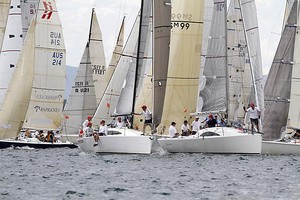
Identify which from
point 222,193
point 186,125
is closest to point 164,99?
point 186,125

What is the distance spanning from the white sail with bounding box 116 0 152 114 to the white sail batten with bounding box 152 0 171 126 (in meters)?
1.54

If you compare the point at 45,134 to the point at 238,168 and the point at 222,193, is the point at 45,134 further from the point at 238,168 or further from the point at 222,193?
the point at 222,193

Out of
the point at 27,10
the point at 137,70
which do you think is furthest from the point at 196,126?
the point at 27,10

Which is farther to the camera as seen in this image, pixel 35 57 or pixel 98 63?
pixel 98 63

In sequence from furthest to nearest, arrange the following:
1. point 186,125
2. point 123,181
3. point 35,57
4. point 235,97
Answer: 1. point 235,97
2. point 35,57
3. point 186,125
4. point 123,181

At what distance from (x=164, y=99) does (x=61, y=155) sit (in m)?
5.74

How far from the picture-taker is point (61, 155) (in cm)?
4697

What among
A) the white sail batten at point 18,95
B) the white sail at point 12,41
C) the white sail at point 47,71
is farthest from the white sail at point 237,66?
the white sail batten at point 18,95

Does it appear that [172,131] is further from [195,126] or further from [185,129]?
[195,126]

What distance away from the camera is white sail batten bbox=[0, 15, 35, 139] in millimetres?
52781

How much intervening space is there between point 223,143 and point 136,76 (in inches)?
309

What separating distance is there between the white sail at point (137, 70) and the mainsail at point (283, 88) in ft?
19.6

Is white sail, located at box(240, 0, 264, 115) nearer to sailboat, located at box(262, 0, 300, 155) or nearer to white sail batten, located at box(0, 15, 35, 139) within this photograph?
sailboat, located at box(262, 0, 300, 155)

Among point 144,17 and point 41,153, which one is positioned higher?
point 144,17
